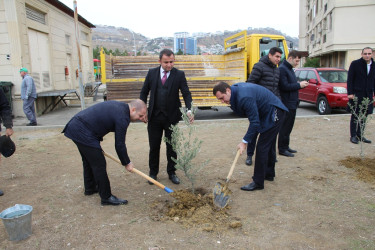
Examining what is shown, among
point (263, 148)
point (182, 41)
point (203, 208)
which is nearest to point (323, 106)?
point (263, 148)

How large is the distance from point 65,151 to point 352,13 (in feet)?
82.4

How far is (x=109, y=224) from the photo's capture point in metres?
3.15

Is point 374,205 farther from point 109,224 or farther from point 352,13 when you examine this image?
point 352,13

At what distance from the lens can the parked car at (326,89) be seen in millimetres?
9570

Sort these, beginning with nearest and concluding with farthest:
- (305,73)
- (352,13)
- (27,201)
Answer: (27,201)
(305,73)
(352,13)

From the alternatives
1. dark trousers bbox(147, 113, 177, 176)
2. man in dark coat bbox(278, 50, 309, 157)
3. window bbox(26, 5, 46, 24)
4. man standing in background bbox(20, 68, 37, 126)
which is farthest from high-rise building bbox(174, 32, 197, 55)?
dark trousers bbox(147, 113, 177, 176)

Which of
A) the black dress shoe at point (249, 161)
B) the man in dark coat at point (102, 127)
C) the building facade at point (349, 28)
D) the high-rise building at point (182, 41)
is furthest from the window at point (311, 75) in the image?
the high-rise building at point (182, 41)

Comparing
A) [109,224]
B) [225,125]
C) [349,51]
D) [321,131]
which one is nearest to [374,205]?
[109,224]

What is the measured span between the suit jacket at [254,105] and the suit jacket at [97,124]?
1.28 meters

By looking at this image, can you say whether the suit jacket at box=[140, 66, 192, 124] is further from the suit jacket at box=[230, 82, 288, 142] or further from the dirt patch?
the dirt patch

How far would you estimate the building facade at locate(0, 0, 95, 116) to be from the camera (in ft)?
32.9

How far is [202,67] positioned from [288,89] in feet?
19.1

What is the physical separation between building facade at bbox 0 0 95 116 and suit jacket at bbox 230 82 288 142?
9.49 m

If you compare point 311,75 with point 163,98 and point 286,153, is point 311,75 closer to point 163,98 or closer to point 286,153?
point 286,153
